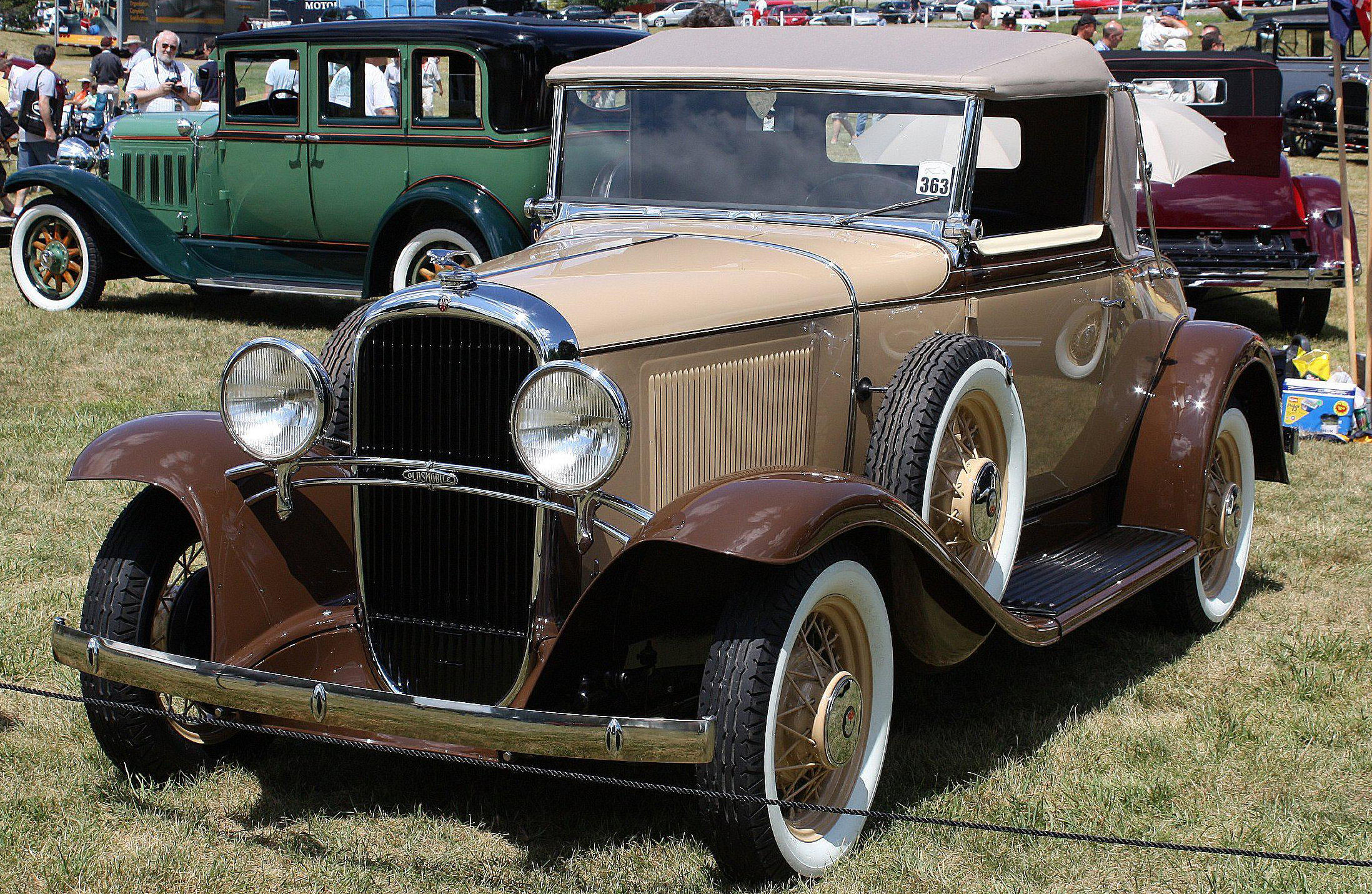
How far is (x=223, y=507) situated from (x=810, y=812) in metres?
1.55

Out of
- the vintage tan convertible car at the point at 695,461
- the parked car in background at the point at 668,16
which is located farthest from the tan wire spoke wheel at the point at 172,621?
the parked car in background at the point at 668,16

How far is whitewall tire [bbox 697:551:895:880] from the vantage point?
2689mm

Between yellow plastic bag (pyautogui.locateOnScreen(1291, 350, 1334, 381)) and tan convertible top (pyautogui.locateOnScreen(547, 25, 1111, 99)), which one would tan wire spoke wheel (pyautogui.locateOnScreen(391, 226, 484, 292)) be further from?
yellow plastic bag (pyautogui.locateOnScreen(1291, 350, 1334, 381))

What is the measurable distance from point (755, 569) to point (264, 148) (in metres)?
7.84

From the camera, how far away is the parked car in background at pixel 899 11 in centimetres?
4031

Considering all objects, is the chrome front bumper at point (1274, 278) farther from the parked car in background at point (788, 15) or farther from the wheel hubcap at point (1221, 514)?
the parked car in background at point (788, 15)

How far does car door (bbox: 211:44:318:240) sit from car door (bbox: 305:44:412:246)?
166 mm

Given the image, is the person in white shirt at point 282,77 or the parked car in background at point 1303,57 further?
the parked car in background at point 1303,57

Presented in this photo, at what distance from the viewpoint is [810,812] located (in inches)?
117

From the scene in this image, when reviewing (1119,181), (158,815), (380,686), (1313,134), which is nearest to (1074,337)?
(1119,181)

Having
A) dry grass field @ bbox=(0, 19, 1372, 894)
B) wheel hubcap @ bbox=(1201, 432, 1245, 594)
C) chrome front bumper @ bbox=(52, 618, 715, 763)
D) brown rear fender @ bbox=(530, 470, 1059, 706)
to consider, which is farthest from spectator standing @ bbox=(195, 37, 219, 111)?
brown rear fender @ bbox=(530, 470, 1059, 706)

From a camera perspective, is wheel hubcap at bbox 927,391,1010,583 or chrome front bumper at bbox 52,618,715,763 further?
wheel hubcap at bbox 927,391,1010,583

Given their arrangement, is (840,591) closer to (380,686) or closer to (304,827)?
(380,686)

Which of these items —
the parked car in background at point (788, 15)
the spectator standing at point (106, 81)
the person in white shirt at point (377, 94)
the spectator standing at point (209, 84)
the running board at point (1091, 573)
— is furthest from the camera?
the parked car in background at point (788, 15)
